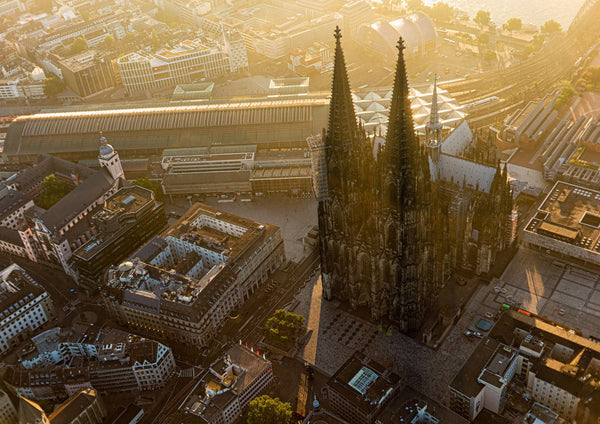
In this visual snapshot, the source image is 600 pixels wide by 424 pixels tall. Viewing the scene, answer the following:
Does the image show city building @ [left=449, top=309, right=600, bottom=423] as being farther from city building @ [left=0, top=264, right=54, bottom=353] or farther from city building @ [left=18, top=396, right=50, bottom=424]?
city building @ [left=0, top=264, right=54, bottom=353]

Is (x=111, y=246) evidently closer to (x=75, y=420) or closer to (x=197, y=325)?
(x=197, y=325)

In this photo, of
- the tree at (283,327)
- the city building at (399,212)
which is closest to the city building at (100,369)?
the tree at (283,327)

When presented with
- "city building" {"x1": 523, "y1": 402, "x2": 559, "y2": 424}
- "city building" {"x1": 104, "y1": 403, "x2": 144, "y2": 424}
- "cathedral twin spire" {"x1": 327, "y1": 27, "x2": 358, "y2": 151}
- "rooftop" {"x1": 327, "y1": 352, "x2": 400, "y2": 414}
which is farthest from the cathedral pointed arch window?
"city building" {"x1": 104, "y1": 403, "x2": 144, "y2": 424}

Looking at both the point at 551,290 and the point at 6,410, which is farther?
the point at 551,290

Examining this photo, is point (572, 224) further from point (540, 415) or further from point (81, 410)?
point (81, 410)

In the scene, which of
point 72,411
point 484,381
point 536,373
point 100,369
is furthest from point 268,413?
point 536,373
